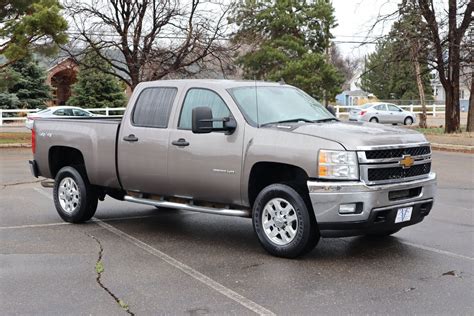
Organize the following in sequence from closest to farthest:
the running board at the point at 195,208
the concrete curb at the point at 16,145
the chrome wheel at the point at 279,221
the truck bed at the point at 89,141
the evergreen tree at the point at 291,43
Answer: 1. the chrome wheel at the point at 279,221
2. the running board at the point at 195,208
3. the truck bed at the point at 89,141
4. the concrete curb at the point at 16,145
5. the evergreen tree at the point at 291,43

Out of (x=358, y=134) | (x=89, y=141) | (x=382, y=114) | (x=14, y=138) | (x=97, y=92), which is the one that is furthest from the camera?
(x=97, y=92)

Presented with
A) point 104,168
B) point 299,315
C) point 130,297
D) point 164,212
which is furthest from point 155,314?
point 164,212

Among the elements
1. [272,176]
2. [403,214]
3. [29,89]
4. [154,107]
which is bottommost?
[403,214]

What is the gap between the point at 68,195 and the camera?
8.92 m

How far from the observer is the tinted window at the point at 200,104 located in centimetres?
736

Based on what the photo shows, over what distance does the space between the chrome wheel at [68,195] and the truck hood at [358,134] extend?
371cm

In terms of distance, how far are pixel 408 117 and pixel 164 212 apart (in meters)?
33.6

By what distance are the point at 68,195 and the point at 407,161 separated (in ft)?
16.2

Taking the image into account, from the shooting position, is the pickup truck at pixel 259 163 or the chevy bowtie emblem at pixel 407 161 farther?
the chevy bowtie emblem at pixel 407 161

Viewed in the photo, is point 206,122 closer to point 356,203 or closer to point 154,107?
point 154,107

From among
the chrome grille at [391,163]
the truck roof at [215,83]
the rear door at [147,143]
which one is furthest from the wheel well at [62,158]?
the chrome grille at [391,163]

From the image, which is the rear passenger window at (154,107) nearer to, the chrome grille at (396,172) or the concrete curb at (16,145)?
the chrome grille at (396,172)

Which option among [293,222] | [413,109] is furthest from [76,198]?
[413,109]

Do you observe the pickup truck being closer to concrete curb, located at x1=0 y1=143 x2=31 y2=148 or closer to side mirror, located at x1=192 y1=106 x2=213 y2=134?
side mirror, located at x1=192 y1=106 x2=213 y2=134
